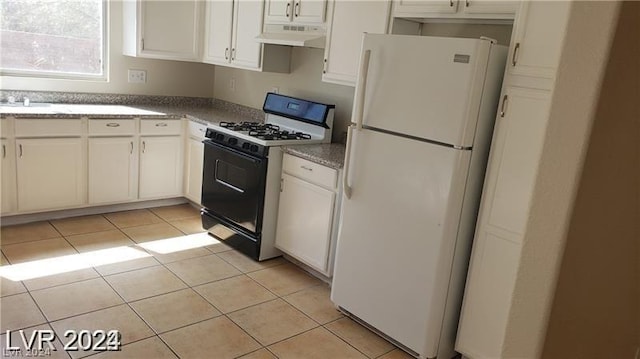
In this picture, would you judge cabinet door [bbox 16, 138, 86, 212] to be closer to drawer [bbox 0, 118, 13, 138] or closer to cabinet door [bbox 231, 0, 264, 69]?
drawer [bbox 0, 118, 13, 138]

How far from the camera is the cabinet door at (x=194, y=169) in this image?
4238 millimetres

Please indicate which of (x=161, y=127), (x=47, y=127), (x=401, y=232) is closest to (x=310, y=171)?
(x=401, y=232)

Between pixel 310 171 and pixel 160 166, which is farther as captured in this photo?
pixel 160 166

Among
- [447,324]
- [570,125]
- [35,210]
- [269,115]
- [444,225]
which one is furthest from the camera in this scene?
[269,115]

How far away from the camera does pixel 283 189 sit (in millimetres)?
3434

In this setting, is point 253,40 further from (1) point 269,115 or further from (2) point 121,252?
(2) point 121,252

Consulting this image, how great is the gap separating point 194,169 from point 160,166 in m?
0.29

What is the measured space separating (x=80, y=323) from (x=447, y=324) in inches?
72.9

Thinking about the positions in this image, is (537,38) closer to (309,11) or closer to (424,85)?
(424,85)

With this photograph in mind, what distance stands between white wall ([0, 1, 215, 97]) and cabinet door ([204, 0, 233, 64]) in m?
0.51

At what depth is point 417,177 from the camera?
2.36 m

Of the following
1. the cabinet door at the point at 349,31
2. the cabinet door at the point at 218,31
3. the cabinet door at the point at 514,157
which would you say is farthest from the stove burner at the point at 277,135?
the cabinet door at the point at 514,157

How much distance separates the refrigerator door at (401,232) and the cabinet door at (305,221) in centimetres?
36

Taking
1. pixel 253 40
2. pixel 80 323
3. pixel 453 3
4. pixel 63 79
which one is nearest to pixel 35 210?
pixel 63 79
